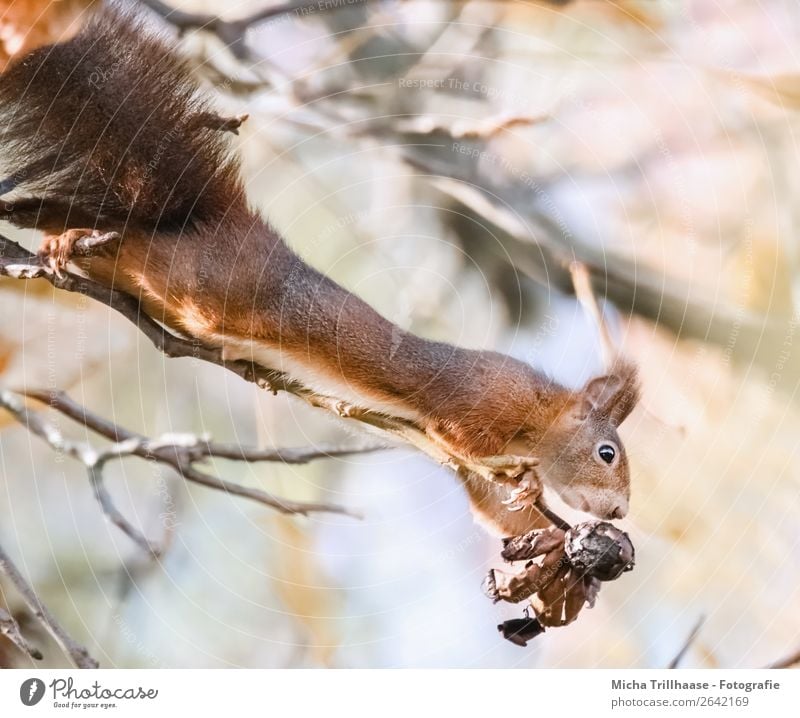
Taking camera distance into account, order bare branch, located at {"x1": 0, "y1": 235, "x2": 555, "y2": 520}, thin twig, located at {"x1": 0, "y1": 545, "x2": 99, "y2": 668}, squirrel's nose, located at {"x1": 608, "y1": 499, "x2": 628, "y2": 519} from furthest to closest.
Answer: squirrel's nose, located at {"x1": 608, "y1": 499, "x2": 628, "y2": 519}
bare branch, located at {"x1": 0, "y1": 235, "x2": 555, "y2": 520}
thin twig, located at {"x1": 0, "y1": 545, "x2": 99, "y2": 668}

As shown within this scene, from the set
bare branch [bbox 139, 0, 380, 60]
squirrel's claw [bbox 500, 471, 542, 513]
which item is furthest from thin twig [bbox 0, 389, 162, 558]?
bare branch [bbox 139, 0, 380, 60]

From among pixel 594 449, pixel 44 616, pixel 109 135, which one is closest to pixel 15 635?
pixel 44 616

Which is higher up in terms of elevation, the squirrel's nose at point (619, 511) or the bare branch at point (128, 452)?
the bare branch at point (128, 452)

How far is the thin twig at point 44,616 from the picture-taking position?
1.45 metres

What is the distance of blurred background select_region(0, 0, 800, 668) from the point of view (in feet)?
5.38

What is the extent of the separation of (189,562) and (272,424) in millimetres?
295

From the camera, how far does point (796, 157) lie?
1.70 m

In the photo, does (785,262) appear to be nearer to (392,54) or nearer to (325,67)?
(392,54)

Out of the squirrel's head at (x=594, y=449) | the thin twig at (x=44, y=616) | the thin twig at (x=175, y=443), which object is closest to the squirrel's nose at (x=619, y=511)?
the squirrel's head at (x=594, y=449)

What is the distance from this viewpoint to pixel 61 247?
1.53m

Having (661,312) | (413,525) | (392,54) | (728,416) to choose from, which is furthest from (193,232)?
(728,416)

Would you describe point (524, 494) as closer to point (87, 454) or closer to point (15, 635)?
point (87, 454)

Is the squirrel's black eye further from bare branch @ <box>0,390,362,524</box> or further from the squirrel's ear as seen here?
bare branch @ <box>0,390,362,524</box>

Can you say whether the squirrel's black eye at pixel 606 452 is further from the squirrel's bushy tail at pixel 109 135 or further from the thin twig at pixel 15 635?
the thin twig at pixel 15 635
